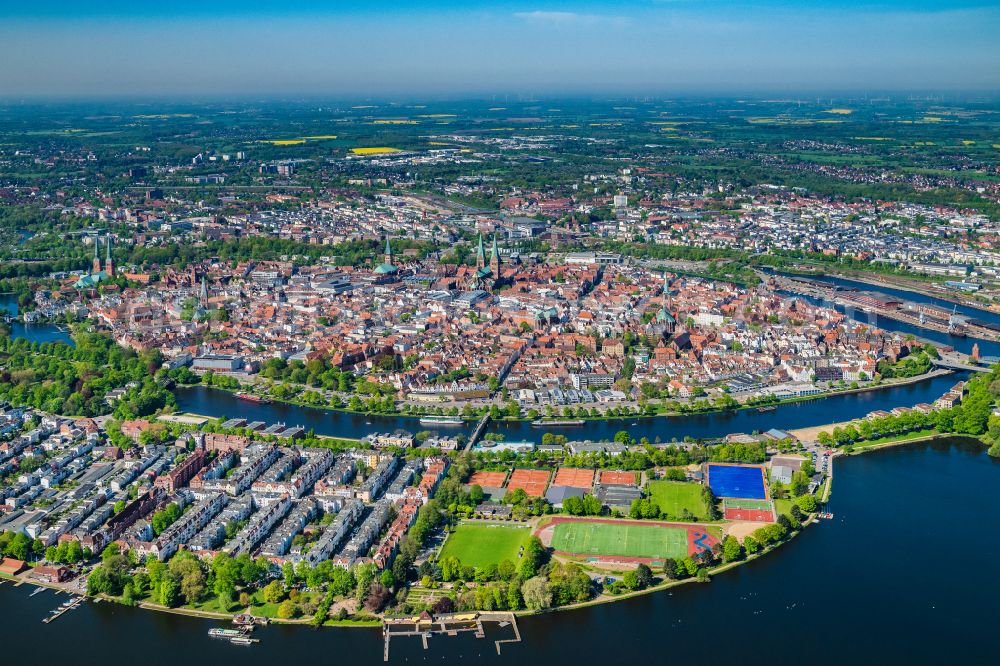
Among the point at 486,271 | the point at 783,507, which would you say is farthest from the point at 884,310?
the point at 783,507

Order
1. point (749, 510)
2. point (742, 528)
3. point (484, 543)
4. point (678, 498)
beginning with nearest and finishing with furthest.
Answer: point (484, 543)
point (742, 528)
point (749, 510)
point (678, 498)

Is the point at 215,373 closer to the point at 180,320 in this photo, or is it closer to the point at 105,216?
the point at 180,320

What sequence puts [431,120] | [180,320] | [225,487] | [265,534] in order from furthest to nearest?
[431,120] → [180,320] → [225,487] → [265,534]

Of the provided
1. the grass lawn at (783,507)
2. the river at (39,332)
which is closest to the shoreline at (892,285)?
the grass lawn at (783,507)

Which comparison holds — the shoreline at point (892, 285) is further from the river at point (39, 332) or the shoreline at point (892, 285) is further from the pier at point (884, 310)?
the river at point (39, 332)

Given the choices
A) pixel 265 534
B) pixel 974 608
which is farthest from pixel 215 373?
pixel 974 608

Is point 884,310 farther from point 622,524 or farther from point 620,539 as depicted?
point 620,539
